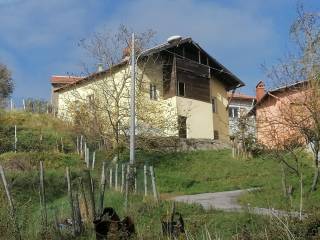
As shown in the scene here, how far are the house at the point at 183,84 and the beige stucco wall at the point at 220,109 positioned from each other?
0.27ft

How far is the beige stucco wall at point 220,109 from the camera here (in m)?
49.2

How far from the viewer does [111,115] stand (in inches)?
1465

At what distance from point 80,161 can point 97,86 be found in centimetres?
863

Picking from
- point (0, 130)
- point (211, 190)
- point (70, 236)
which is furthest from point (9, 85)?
point (70, 236)

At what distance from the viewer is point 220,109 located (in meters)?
50.8

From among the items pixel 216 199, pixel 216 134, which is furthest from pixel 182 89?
pixel 216 199

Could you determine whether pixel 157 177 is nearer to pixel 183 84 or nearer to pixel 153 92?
pixel 153 92

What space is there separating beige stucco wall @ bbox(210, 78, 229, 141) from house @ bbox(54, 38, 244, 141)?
0.08m

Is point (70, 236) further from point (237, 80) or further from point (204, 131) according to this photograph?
point (237, 80)

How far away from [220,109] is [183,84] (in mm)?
6680

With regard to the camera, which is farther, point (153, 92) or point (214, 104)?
point (214, 104)

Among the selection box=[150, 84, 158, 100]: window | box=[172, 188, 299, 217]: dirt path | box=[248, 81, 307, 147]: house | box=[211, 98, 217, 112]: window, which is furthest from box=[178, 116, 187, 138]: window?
box=[172, 188, 299, 217]: dirt path

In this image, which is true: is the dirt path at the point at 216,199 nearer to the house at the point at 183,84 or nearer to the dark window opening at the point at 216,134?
the house at the point at 183,84

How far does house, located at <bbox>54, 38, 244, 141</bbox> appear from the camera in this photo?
42.5m
